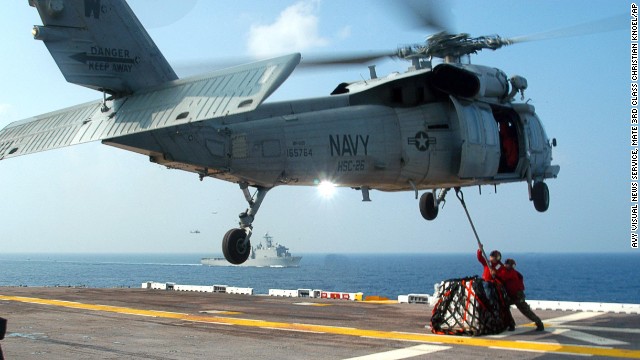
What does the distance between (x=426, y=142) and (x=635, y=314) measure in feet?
24.5

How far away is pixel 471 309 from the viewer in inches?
548

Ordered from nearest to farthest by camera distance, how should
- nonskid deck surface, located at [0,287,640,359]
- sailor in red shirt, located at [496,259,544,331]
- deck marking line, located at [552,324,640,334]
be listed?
nonskid deck surface, located at [0,287,640,359]
sailor in red shirt, located at [496,259,544,331]
deck marking line, located at [552,324,640,334]

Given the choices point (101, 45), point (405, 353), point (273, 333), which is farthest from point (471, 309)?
point (101, 45)

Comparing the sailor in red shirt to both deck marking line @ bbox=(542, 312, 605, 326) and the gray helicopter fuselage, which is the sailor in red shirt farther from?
the gray helicopter fuselage

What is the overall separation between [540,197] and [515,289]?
823 cm

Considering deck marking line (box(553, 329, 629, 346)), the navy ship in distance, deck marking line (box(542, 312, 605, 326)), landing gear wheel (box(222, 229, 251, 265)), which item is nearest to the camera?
deck marking line (box(553, 329, 629, 346))

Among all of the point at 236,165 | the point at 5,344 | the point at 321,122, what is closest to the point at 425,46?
the point at 321,122

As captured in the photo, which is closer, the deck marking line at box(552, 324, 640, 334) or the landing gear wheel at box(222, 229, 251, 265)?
the deck marking line at box(552, 324, 640, 334)

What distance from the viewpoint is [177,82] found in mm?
11789

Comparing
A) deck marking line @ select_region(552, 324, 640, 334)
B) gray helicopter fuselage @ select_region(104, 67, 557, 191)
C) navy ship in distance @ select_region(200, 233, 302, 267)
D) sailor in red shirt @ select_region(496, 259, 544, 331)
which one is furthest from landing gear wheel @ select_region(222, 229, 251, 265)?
navy ship in distance @ select_region(200, 233, 302, 267)

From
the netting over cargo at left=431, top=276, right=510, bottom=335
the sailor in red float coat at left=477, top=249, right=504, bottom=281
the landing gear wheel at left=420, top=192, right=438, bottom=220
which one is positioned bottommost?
the netting over cargo at left=431, top=276, right=510, bottom=335

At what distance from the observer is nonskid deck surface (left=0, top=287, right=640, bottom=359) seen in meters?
11.5

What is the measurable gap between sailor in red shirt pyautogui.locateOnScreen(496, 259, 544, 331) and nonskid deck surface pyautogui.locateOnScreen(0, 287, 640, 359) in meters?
0.33

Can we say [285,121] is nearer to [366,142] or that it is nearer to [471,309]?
[366,142]
